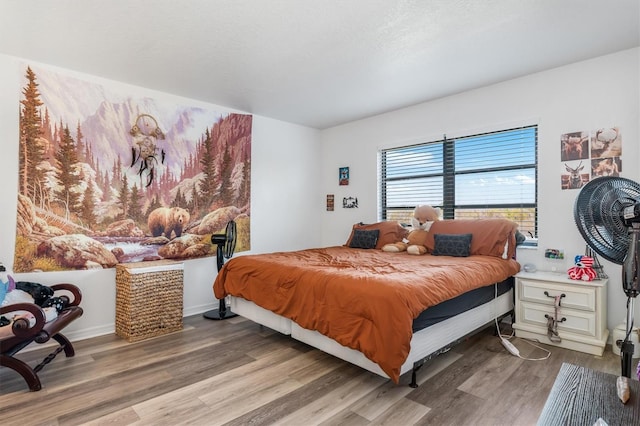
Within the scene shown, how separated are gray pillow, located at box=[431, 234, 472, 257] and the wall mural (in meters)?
2.46

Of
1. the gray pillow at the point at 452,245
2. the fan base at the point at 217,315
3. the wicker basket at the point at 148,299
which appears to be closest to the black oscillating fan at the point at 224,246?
the fan base at the point at 217,315

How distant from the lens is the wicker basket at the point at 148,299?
306cm

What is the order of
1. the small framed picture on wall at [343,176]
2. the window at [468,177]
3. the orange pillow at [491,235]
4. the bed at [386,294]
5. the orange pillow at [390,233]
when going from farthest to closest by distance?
the small framed picture on wall at [343,176] → the orange pillow at [390,233] → the window at [468,177] → the orange pillow at [491,235] → the bed at [386,294]

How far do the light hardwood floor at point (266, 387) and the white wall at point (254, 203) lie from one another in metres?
0.54

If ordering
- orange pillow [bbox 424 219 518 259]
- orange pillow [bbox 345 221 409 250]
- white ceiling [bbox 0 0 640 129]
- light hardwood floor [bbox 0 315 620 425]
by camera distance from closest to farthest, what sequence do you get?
light hardwood floor [bbox 0 315 620 425]
white ceiling [bbox 0 0 640 129]
orange pillow [bbox 424 219 518 259]
orange pillow [bbox 345 221 409 250]

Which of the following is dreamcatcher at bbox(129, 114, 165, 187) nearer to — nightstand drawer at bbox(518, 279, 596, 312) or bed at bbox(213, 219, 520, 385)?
bed at bbox(213, 219, 520, 385)

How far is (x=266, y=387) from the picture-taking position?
7.20 ft

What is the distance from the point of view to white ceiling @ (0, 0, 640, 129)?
7.30ft

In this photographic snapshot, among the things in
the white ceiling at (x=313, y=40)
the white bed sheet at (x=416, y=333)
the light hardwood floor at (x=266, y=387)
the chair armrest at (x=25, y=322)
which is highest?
the white ceiling at (x=313, y=40)

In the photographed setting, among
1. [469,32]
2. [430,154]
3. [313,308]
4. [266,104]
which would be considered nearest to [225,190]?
[266,104]

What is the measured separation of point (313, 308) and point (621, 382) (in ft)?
5.50

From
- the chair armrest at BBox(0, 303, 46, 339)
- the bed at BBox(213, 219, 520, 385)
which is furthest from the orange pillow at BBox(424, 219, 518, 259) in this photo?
the chair armrest at BBox(0, 303, 46, 339)

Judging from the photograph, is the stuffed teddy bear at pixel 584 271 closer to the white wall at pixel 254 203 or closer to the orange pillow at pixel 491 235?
the orange pillow at pixel 491 235

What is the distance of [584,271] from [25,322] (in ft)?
13.7
